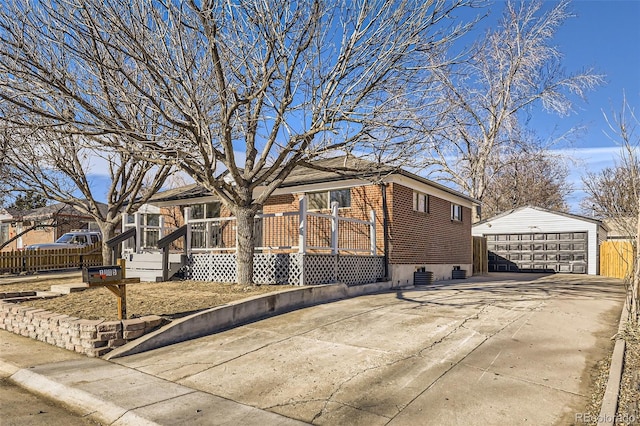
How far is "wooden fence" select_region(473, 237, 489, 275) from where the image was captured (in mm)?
22266

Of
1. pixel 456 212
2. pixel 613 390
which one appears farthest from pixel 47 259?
pixel 613 390

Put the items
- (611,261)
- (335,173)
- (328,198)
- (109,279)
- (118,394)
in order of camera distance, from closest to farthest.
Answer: (118,394)
(109,279)
(335,173)
(328,198)
(611,261)

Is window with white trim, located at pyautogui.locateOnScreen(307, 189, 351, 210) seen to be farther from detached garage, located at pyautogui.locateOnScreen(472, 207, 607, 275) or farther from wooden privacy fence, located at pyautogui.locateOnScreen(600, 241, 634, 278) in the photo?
wooden privacy fence, located at pyautogui.locateOnScreen(600, 241, 634, 278)

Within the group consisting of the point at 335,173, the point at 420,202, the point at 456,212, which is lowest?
the point at 456,212

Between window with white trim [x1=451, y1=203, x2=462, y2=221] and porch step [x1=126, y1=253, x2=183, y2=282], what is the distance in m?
11.2

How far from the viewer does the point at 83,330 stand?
21.7 ft

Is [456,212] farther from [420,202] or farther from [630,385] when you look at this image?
[630,385]

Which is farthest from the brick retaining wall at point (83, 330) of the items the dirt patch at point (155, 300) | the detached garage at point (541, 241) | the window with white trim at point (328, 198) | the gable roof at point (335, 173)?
the detached garage at point (541, 241)

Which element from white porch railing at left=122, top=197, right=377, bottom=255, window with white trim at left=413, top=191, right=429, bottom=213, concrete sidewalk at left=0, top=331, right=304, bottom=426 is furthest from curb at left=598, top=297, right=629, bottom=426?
window with white trim at left=413, top=191, right=429, bottom=213

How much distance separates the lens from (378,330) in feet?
23.7

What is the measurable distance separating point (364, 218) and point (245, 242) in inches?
183

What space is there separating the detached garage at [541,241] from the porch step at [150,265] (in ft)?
56.7

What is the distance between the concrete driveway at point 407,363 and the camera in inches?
168

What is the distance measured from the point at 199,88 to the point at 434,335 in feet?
22.8
